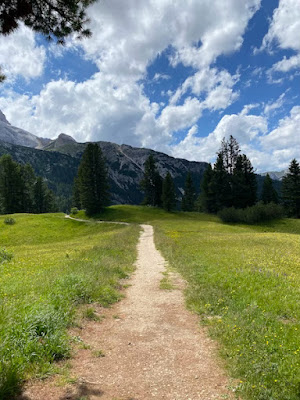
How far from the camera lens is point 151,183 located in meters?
85.5

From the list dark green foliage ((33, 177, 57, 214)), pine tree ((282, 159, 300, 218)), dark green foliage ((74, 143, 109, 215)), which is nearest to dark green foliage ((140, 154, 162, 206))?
dark green foliage ((74, 143, 109, 215))

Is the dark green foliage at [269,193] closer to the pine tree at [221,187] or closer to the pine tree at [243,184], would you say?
the pine tree at [243,184]

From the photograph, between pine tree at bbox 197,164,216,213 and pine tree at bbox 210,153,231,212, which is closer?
pine tree at bbox 210,153,231,212

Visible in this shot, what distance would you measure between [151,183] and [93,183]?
22.5 m

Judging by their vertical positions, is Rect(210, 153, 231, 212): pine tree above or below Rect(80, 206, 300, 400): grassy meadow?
above

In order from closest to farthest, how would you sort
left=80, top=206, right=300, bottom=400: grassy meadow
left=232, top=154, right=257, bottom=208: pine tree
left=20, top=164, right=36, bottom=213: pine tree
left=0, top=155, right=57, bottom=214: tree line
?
left=80, top=206, right=300, bottom=400: grassy meadow
left=232, top=154, right=257, bottom=208: pine tree
left=0, top=155, right=57, bottom=214: tree line
left=20, top=164, right=36, bottom=213: pine tree

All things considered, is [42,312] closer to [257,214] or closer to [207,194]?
[257,214]

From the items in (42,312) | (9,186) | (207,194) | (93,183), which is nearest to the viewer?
(42,312)

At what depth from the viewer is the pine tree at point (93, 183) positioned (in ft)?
225

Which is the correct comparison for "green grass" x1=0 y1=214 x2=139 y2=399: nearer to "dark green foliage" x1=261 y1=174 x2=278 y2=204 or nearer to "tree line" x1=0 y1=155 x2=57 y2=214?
"tree line" x1=0 y1=155 x2=57 y2=214

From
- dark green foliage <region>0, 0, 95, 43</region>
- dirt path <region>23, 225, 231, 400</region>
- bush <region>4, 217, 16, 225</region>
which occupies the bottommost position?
bush <region>4, 217, 16, 225</region>

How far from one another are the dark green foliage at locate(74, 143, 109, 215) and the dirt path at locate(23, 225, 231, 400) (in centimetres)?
6029

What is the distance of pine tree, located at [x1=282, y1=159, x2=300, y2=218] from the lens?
67.2m

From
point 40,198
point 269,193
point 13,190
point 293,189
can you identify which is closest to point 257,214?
point 293,189
